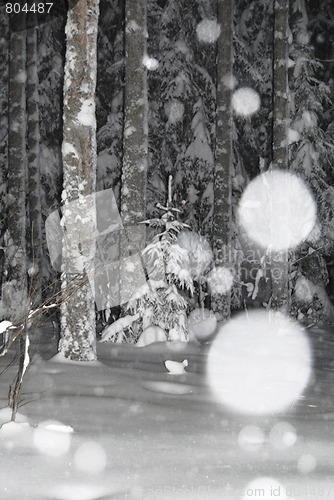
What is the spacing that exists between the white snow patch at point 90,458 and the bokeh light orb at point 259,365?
175 cm

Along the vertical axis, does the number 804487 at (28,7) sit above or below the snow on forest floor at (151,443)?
above

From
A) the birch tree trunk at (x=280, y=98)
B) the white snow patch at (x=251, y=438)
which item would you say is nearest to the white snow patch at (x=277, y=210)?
the birch tree trunk at (x=280, y=98)

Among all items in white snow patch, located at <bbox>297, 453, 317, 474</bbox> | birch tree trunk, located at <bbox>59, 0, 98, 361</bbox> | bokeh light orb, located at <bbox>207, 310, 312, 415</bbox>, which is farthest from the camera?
birch tree trunk, located at <bbox>59, 0, 98, 361</bbox>

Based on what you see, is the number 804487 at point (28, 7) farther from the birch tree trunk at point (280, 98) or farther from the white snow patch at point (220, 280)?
the white snow patch at point (220, 280)

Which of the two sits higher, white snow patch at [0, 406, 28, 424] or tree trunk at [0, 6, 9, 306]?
tree trunk at [0, 6, 9, 306]

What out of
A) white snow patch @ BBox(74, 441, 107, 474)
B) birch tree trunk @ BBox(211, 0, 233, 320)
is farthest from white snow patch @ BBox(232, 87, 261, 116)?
white snow patch @ BBox(74, 441, 107, 474)

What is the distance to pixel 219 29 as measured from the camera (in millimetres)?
13211

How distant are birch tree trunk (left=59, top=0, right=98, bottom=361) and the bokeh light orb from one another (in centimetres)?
171

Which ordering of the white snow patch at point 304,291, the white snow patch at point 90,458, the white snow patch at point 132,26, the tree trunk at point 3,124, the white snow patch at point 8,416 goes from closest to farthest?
the white snow patch at point 90,458 → the white snow patch at point 8,416 → the white snow patch at point 132,26 → the white snow patch at point 304,291 → the tree trunk at point 3,124

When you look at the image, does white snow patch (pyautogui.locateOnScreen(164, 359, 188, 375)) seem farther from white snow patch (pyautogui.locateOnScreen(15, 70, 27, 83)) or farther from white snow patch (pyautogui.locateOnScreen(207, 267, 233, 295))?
white snow patch (pyautogui.locateOnScreen(15, 70, 27, 83))

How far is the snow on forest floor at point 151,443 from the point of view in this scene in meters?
3.47

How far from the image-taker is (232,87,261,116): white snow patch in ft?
59.3

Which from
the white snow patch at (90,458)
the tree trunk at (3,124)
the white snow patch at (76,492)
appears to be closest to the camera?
the white snow patch at (76,492)

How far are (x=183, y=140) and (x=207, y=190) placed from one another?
66.9 inches
